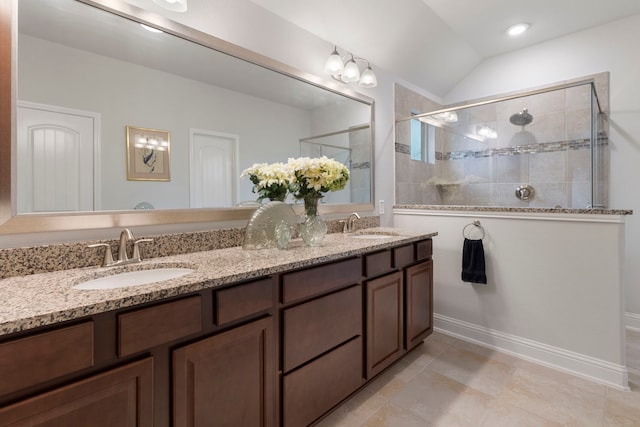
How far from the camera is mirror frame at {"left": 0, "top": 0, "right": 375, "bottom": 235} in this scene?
110 centimetres

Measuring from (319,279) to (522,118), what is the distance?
2703 mm

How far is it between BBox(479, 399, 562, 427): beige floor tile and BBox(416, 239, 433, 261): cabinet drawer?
3.08ft

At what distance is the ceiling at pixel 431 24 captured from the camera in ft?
7.11

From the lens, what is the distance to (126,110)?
1386 mm

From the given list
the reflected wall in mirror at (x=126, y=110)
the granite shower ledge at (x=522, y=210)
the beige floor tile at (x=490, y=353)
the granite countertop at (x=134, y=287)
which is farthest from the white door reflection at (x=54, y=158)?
the beige floor tile at (x=490, y=353)

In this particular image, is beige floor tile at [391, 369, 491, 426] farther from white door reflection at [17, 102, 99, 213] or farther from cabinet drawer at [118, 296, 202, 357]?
white door reflection at [17, 102, 99, 213]

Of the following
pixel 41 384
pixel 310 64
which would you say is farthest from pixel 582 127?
pixel 41 384

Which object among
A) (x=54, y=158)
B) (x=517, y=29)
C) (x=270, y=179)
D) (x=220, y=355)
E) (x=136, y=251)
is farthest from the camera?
(x=517, y=29)

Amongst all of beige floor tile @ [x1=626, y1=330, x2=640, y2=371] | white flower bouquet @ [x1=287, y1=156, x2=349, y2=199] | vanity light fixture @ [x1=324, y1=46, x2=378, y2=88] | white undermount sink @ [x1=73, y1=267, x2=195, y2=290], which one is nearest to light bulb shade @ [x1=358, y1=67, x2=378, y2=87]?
vanity light fixture @ [x1=324, y1=46, x2=378, y2=88]

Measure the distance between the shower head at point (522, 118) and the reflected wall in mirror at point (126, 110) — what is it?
213 cm

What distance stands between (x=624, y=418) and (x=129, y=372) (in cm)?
234

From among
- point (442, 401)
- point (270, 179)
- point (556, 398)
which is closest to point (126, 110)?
point (270, 179)

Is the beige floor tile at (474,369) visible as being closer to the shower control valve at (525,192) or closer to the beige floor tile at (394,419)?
the beige floor tile at (394,419)

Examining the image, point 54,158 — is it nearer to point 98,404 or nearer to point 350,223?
point 98,404
